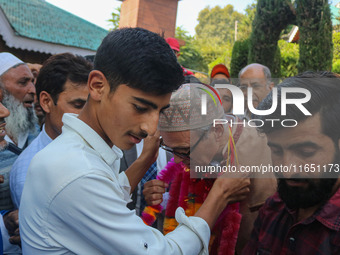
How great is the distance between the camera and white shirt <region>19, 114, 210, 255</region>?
113cm

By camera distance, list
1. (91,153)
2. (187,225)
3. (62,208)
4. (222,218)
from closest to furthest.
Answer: (62,208) < (91,153) < (187,225) < (222,218)

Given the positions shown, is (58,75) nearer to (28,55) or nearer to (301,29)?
(301,29)

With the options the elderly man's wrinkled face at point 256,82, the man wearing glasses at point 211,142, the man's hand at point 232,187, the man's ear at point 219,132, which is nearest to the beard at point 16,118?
the man wearing glasses at point 211,142

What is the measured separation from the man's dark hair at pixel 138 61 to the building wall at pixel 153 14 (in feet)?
47.8

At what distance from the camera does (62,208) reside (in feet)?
3.71

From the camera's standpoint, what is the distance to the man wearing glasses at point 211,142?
1936 mm

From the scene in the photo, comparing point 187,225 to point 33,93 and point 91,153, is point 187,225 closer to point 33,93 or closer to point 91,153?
point 91,153

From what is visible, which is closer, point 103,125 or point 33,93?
point 103,125

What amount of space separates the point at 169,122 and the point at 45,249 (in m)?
1.03

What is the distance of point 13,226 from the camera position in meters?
1.97

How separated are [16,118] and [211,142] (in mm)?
2376

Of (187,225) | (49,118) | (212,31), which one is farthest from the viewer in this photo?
(212,31)

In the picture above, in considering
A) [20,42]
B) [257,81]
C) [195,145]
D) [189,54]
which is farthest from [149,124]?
[189,54]

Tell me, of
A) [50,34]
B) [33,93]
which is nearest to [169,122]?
[33,93]
